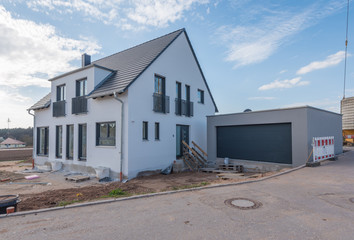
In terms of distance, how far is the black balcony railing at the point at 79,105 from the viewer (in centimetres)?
1249

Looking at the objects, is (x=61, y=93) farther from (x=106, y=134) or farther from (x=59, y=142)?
(x=106, y=134)

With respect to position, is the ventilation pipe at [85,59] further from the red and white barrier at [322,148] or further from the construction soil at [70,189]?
the red and white barrier at [322,148]

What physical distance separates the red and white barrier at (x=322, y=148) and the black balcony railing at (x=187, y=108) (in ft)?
24.4

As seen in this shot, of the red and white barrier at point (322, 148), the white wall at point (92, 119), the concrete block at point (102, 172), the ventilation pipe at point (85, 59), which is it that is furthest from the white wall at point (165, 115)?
the red and white barrier at point (322, 148)

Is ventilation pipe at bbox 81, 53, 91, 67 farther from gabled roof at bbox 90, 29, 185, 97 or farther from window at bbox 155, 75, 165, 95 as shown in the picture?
window at bbox 155, 75, 165, 95

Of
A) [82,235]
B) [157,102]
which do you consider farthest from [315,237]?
[157,102]

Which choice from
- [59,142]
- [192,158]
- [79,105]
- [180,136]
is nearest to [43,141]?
[59,142]

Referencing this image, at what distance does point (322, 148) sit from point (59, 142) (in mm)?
15946

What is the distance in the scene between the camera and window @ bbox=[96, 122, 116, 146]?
440 inches

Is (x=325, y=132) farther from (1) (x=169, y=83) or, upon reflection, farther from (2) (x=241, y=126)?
(1) (x=169, y=83)

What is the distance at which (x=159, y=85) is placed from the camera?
511 inches

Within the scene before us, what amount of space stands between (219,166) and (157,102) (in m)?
5.79

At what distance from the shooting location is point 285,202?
559cm

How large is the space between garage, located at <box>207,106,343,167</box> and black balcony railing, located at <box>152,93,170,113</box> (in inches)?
163
